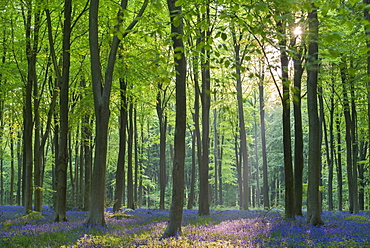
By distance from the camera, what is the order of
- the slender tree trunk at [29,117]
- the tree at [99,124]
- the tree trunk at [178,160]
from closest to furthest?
the tree trunk at [178,160] → the tree at [99,124] → the slender tree trunk at [29,117]

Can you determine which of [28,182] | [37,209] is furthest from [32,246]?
[37,209]

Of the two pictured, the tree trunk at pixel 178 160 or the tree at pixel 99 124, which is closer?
the tree trunk at pixel 178 160

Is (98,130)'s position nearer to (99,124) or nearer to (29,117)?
(99,124)

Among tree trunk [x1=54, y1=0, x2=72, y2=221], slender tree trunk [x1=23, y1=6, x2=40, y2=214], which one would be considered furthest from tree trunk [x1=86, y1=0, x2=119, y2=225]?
slender tree trunk [x1=23, y1=6, x2=40, y2=214]

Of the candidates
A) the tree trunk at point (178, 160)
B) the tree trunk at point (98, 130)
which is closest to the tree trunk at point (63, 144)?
the tree trunk at point (98, 130)

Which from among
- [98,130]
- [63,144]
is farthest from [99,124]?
[63,144]

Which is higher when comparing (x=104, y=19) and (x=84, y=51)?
(x=104, y=19)

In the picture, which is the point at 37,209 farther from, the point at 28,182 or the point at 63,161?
the point at 63,161

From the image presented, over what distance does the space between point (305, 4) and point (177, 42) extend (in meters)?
5.64

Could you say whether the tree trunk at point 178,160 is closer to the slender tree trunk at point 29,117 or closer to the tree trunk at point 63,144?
the tree trunk at point 63,144

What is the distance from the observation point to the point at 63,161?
12766 millimetres

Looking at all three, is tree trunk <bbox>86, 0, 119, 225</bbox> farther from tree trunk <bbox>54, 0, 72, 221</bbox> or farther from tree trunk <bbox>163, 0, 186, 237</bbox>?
tree trunk <bbox>163, 0, 186, 237</bbox>

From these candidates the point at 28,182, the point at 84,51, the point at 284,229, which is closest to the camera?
the point at 284,229

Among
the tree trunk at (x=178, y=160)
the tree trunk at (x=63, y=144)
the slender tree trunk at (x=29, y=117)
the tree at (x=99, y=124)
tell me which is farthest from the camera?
the slender tree trunk at (x=29, y=117)
